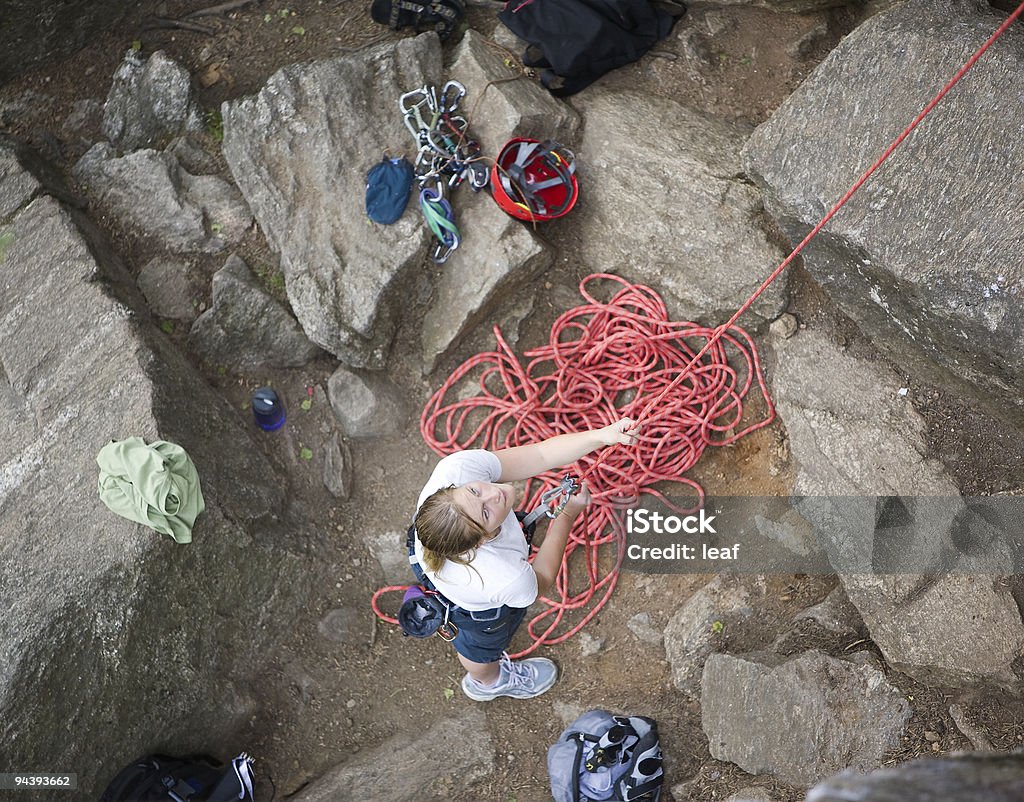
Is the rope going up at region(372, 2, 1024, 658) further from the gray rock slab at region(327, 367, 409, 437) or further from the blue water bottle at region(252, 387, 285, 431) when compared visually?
the blue water bottle at region(252, 387, 285, 431)

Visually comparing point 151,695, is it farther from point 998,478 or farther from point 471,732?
point 998,478

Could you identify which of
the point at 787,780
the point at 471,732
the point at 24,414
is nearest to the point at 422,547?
the point at 471,732

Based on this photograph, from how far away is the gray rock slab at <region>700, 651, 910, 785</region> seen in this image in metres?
3.06

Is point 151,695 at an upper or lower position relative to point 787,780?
upper

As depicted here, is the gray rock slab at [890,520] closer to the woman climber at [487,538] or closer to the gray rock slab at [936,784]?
the woman climber at [487,538]

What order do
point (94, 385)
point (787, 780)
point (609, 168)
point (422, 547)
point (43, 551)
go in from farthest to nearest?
point (609, 168), point (94, 385), point (43, 551), point (787, 780), point (422, 547)

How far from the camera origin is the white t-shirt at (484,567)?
9.40ft

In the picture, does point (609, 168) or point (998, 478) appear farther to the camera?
point (609, 168)

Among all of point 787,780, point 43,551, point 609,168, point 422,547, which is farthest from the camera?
point 609,168

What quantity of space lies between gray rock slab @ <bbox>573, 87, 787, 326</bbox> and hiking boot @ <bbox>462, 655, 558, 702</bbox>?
183cm

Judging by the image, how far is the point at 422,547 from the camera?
2.79m

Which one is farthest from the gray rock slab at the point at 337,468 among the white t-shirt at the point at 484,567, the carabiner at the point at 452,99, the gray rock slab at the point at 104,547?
the carabiner at the point at 452,99

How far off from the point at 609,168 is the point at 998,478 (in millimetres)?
2218

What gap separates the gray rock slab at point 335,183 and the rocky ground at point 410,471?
0.72 feet
